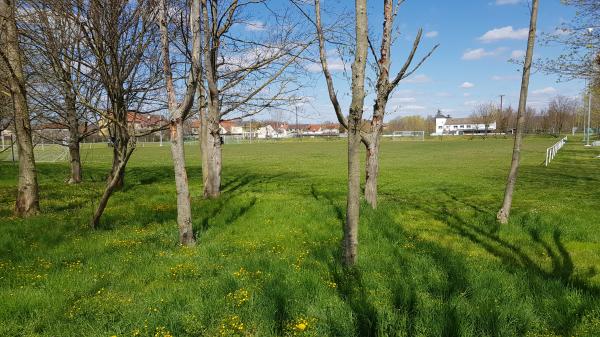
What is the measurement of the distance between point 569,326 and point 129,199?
1145 centimetres

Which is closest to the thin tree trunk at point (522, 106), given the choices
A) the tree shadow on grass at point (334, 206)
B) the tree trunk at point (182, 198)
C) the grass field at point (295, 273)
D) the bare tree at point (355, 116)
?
the grass field at point (295, 273)

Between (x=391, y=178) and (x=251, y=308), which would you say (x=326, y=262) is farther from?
(x=391, y=178)

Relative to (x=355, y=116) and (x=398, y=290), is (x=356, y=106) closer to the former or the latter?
(x=355, y=116)

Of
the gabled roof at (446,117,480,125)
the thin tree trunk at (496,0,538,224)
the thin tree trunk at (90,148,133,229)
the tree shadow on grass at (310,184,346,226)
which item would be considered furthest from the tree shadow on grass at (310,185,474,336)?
the gabled roof at (446,117,480,125)

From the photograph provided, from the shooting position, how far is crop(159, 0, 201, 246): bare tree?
6445mm

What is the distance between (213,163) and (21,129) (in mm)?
4944

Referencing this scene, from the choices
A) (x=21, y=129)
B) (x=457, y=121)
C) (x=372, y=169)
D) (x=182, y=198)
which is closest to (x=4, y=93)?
(x=21, y=129)

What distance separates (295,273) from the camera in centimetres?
511

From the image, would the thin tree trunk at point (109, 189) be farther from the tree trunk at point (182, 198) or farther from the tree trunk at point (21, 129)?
the tree trunk at point (21, 129)

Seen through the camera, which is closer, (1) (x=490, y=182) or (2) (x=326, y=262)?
(2) (x=326, y=262)

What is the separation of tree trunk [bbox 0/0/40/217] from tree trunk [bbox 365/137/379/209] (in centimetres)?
791

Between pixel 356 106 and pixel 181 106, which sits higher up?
pixel 181 106

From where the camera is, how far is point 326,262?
227 inches

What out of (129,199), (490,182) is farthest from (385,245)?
(490,182)
